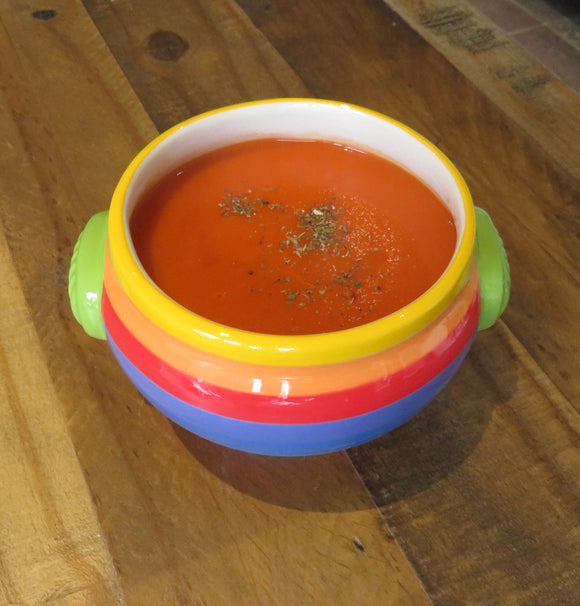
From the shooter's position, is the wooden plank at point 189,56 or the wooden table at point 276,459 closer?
the wooden table at point 276,459

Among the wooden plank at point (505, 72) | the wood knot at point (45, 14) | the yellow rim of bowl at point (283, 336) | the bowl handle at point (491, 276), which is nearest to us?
the yellow rim of bowl at point (283, 336)

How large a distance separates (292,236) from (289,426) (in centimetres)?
18

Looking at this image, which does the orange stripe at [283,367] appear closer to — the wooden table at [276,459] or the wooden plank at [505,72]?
the wooden table at [276,459]

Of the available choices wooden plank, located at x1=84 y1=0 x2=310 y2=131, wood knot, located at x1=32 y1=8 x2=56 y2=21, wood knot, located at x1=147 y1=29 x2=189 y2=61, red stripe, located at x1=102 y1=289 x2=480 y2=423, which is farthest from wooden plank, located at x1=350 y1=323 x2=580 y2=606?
wood knot, located at x1=32 y1=8 x2=56 y2=21

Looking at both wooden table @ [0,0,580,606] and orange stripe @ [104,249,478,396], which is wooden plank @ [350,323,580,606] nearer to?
wooden table @ [0,0,580,606]

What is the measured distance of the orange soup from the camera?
0.56 m

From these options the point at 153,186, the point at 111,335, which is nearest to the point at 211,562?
the point at 111,335

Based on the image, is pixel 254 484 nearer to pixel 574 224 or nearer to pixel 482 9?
pixel 574 224

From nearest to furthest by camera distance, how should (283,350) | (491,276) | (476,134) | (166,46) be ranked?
(283,350) < (491,276) < (476,134) < (166,46)

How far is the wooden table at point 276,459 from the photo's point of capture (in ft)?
1.81

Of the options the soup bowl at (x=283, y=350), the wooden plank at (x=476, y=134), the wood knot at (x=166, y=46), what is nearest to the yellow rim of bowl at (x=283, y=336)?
the soup bowl at (x=283, y=350)

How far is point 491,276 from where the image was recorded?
58 cm

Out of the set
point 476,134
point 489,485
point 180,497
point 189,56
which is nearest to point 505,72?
point 476,134

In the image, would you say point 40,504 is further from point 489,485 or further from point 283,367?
point 489,485
